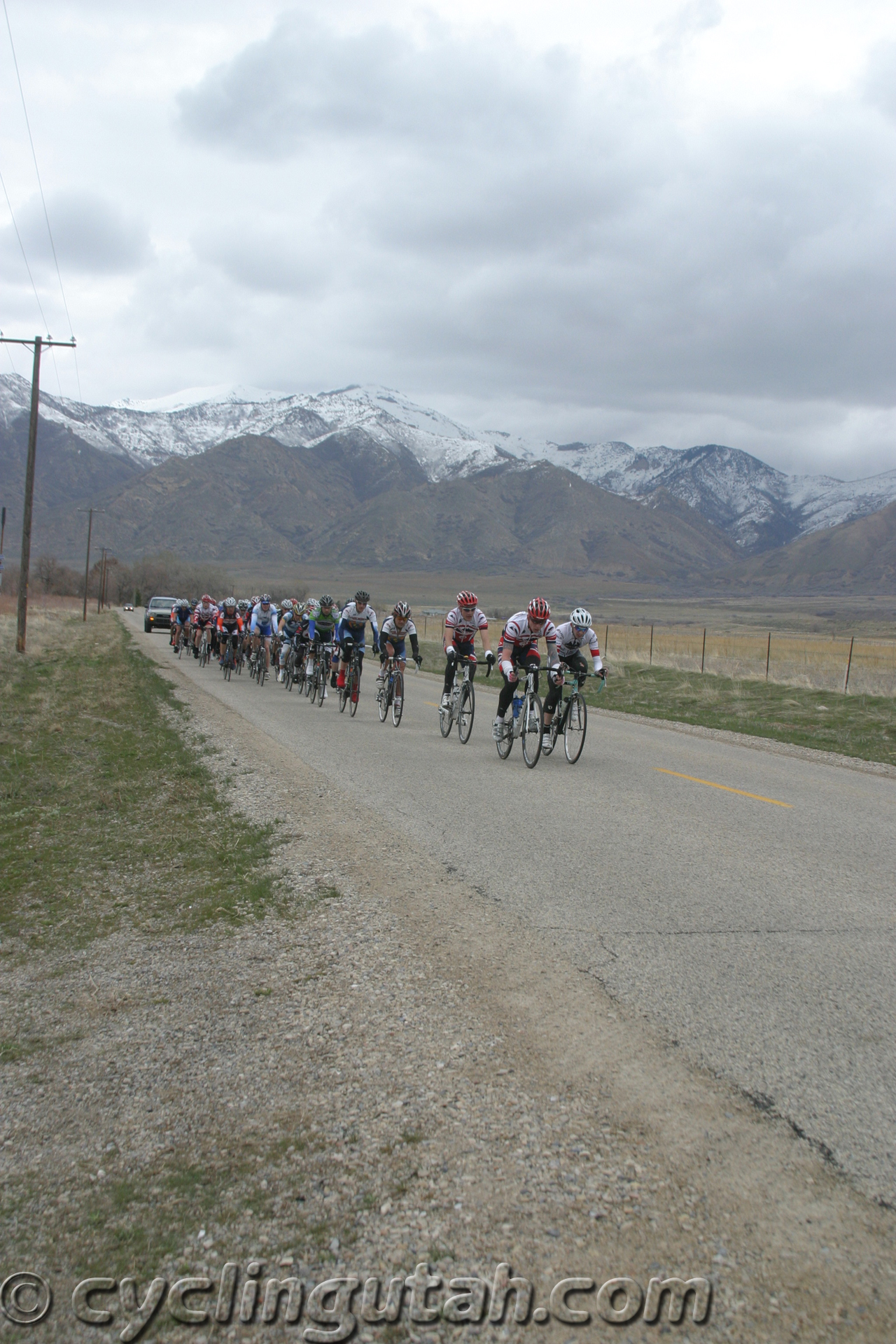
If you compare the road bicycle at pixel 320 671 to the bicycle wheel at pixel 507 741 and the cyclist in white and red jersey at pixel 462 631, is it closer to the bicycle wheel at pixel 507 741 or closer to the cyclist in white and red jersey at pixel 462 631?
the cyclist in white and red jersey at pixel 462 631

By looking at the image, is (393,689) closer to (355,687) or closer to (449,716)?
(449,716)

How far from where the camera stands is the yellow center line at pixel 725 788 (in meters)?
9.50

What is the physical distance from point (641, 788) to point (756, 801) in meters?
1.18

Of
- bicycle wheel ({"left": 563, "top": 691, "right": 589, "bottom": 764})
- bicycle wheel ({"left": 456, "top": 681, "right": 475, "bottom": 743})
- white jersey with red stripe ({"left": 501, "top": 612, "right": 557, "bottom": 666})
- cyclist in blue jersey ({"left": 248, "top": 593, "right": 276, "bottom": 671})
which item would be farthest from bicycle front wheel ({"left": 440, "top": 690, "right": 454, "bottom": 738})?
cyclist in blue jersey ({"left": 248, "top": 593, "right": 276, "bottom": 671})

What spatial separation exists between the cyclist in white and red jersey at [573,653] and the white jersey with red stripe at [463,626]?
147cm

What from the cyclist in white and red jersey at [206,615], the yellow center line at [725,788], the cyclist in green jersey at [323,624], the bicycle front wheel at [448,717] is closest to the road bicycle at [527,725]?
the yellow center line at [725,788]

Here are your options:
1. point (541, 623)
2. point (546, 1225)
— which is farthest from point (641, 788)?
point (546, 1225)

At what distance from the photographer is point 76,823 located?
7.92 m

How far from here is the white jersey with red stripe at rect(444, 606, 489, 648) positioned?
13766mm

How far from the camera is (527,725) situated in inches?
464

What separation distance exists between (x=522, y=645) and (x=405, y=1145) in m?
9.79

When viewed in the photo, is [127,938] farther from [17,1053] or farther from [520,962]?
[520,962]

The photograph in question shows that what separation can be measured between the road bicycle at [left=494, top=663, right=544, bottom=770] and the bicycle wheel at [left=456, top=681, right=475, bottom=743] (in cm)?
136

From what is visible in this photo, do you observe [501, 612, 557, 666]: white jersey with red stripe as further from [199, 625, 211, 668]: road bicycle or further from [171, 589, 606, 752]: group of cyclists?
[199, 625, 211, 668]: road bicycle
